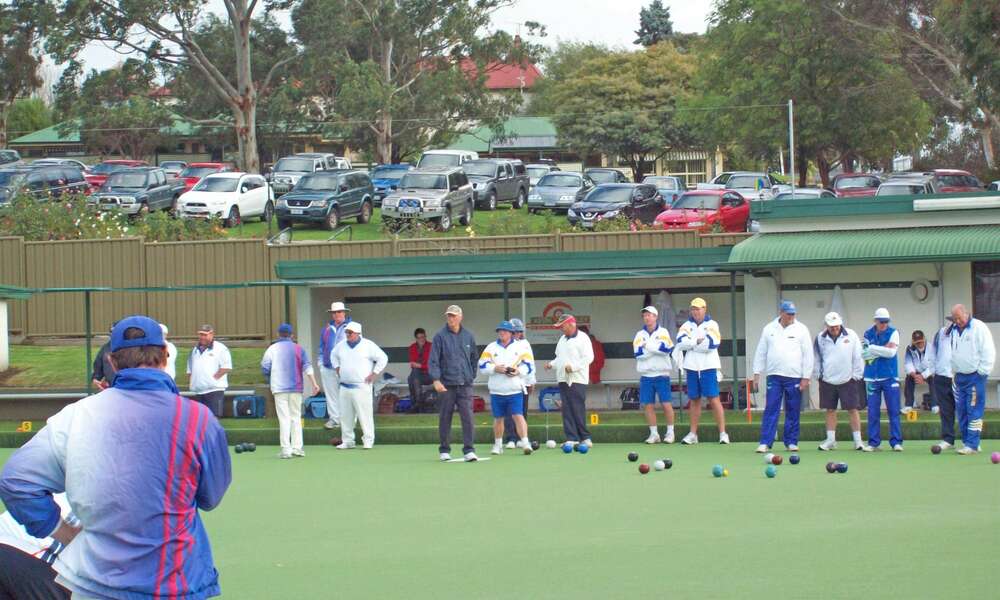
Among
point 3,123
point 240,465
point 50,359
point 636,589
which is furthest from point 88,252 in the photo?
point 3,123

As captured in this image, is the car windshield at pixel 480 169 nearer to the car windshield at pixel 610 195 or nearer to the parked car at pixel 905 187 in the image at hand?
the car windshield at pixel 610 195

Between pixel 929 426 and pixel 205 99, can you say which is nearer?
pixel 929 426

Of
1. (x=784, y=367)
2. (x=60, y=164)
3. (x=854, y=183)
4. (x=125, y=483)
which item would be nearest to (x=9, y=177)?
(x=60, y=164)

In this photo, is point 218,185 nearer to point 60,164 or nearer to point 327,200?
point 327,200

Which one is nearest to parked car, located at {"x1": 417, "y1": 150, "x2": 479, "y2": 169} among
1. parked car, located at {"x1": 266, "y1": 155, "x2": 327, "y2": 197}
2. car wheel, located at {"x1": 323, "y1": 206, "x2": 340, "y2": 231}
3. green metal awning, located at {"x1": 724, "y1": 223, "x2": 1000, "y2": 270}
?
parked car, located at {"x1": 266, "y1": 155, "x2": 327, "y2": 197}

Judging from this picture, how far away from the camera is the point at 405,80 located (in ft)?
205

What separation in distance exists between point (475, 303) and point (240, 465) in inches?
282

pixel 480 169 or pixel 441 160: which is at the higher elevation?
pixel 441 160

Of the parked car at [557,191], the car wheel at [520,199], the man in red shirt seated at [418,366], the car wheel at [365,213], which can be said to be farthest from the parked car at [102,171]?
the man in red shirt seated at [418,366]

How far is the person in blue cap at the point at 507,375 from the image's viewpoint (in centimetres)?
1720

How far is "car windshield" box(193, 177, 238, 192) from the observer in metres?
40.9

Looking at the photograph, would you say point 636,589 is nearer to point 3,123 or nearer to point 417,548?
point 417,548

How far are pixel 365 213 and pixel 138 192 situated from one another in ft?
24.2

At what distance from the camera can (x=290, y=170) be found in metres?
47.0
